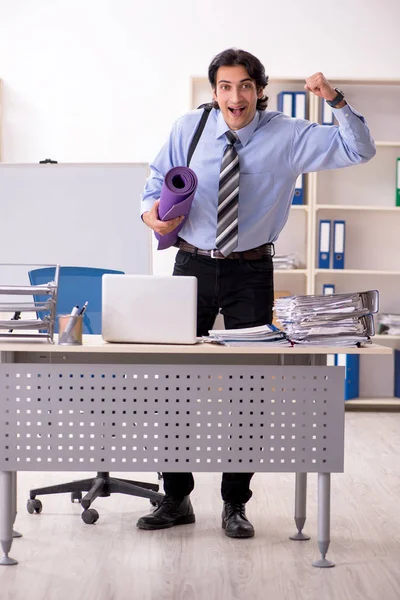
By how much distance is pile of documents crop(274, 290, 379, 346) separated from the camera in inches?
100.0

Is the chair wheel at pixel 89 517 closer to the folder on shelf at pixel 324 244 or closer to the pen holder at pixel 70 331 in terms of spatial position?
the pen holder at pixel 70 331

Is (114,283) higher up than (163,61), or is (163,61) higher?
(163,61)

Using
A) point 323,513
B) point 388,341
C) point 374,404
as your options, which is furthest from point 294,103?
point 323,513

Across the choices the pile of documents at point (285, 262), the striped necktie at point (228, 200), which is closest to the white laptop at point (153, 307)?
the striped necktie at point (228, 200)

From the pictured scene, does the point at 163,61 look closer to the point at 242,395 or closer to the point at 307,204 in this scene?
the point at 307,204

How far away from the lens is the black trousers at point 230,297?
117 inches

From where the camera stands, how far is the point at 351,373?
18.8 feet

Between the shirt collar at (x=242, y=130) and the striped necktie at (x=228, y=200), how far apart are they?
0.02 meters

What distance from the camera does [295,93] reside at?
5570 millimetres

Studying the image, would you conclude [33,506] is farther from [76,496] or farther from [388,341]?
[388,341]

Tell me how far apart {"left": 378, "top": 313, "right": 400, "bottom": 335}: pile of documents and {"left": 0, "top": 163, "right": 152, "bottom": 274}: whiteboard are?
199 cm

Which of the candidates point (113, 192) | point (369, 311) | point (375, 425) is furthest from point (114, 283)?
point (375, 425)

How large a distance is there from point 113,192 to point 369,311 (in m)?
2.24

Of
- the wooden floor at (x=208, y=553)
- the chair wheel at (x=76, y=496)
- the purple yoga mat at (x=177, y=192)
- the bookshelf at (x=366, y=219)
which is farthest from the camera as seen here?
the bookshelf at (x=366, y=219)
